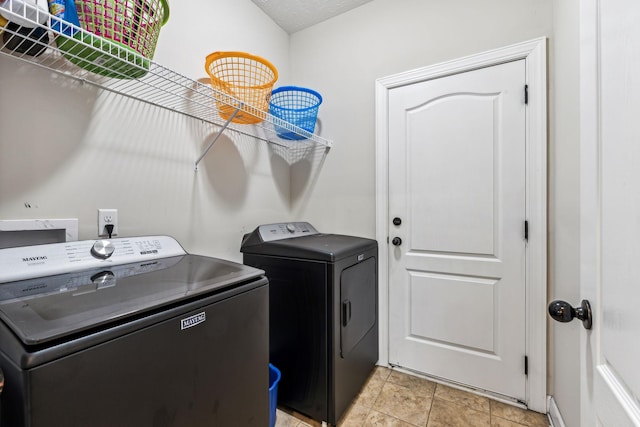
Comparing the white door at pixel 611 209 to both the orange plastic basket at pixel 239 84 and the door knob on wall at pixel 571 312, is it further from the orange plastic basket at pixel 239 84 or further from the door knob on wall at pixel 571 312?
the orange plastic basket at pixel 239 84

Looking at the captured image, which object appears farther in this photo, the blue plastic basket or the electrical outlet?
the blue plastic basket

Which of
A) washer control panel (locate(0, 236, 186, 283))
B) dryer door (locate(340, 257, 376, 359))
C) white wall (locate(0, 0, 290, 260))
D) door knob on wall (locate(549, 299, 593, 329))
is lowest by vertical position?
dryer door (locate(340, 257, 376, 359))

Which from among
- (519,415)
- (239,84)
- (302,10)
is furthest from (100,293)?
(302,10)

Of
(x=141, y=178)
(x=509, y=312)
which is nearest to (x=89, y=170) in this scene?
(x=141, y=178)

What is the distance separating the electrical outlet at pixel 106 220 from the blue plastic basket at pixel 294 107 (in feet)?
3.43

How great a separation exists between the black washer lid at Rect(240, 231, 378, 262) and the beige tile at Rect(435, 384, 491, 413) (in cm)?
A: 99

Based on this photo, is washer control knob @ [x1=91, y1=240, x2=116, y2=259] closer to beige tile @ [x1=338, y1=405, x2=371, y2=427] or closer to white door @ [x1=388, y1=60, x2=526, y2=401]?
beige tile @ [x1=338, y1=405, x2=371, y2=427]

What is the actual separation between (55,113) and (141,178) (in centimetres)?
38

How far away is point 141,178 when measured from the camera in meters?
1.35

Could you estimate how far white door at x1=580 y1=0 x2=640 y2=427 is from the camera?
501 mm

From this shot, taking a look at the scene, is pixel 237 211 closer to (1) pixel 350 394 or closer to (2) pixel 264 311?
(2) pixel 264 311

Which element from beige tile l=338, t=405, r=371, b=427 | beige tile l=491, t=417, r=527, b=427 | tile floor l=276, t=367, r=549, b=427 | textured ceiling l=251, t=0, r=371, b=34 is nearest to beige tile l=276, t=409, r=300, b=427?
tile floor l=276, t=367, r=549, b=427

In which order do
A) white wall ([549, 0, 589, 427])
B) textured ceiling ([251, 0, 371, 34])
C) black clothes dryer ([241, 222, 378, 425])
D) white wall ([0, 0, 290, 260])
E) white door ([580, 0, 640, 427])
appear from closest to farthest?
1. white door ([580, 0, 640, 427])
2. white wall ([0, 0, 290, 260])
3. white wall ([549, 0, 589, 427])
4. black clothes dryer ([241, 222, 378, 425])
5. textured ceiling ([251, 0, 371, 34])

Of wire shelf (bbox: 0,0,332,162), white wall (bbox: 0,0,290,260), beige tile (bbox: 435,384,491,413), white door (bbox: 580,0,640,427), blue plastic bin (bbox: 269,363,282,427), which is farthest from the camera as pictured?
beige tile (bbox: 435,384,491,413)
